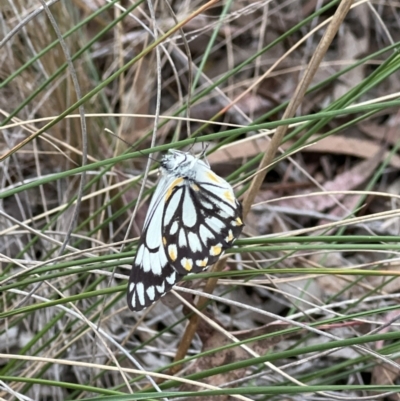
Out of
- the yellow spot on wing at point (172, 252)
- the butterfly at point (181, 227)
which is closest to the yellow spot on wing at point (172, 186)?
the butterfly at point (181, 227)

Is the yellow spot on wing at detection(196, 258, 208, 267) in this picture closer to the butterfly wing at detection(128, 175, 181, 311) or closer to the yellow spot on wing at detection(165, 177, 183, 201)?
the butterfly wing at detection(128, 175, 181, 311)

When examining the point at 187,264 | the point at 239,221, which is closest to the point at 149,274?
the point at 187,264

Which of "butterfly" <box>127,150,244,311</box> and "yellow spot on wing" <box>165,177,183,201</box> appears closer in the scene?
"butterfly" <box>127,150,244,311</box>

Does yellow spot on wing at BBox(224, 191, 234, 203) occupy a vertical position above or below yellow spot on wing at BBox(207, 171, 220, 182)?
below

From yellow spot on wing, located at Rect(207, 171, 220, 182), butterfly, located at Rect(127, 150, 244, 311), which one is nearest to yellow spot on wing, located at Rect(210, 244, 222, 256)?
butterfly, located at Rect(127, 150, 244, 311)

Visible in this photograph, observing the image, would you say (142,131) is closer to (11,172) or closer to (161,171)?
(11,172)

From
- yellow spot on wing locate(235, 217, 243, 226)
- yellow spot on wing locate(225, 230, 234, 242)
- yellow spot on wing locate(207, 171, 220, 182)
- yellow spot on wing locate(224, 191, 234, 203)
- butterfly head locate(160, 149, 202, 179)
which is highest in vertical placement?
butterfly head locate(160, 149, 202, 179)
